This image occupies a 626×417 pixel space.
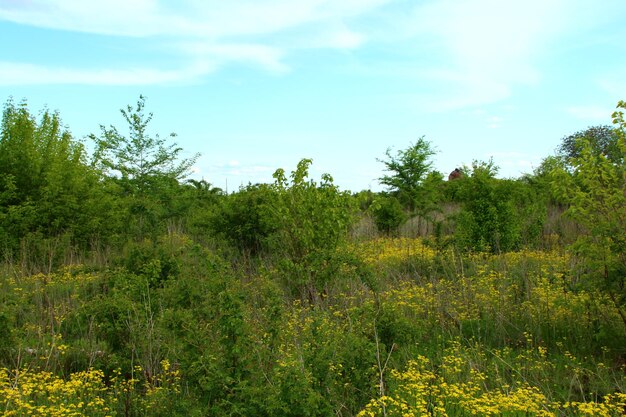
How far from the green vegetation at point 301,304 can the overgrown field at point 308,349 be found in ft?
0.09

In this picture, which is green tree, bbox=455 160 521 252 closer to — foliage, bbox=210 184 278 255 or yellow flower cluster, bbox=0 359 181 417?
foliage, bbox=210 184 278 255

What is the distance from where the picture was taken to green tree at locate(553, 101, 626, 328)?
5.38 meters

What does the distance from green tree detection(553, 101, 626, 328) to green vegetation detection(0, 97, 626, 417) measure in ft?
0.07

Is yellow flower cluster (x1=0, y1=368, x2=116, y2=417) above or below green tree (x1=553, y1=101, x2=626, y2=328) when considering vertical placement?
below

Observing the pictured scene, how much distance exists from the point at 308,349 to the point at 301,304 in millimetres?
3362

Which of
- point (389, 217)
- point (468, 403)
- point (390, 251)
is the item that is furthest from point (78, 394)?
point (389, 217)

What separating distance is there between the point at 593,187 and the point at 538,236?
8.24 m

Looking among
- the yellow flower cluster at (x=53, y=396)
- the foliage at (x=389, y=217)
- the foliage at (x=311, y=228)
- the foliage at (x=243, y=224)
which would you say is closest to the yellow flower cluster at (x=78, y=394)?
the yellow flower cluster at (x=53, y=396)

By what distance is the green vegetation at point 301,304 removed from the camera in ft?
13.4

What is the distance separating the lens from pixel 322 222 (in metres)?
8.34

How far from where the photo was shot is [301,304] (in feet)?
25.8

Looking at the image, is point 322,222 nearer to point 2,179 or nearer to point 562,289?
point 562,289

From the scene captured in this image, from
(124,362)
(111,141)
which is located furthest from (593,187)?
(111,141)

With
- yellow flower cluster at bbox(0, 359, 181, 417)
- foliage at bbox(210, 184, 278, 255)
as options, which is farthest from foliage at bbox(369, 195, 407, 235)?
yellow flower cluster at bbox(0, 359, 181, 417)
